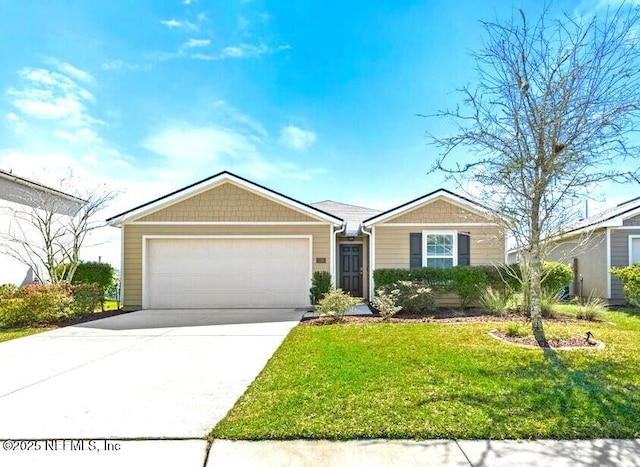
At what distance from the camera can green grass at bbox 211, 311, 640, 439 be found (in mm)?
3350

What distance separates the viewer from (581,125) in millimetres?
6449

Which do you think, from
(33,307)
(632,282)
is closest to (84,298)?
(33,307)

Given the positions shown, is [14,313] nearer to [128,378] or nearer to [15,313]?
[15,313]

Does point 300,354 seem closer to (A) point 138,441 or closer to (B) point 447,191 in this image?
(A) point 138,441

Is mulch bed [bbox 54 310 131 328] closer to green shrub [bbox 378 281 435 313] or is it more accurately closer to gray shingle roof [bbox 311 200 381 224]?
green shrub [bbox 378 281 435 313]

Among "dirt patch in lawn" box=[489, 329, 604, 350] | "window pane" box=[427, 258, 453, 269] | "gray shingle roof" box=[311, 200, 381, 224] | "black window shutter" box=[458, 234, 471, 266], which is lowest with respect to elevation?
"dirt patch in lawn" box=[489, 329, 604, 350]

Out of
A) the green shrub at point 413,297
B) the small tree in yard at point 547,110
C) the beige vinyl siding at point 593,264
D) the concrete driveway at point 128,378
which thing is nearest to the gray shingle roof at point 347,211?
the green shrub at point 413,297

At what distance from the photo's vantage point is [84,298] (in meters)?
10.9

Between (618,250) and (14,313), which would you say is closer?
(14,313)

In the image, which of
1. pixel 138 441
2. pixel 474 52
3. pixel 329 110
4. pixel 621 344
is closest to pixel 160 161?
pixel 329 110

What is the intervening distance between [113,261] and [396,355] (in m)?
13.3

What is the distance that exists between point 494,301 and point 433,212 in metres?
3.69

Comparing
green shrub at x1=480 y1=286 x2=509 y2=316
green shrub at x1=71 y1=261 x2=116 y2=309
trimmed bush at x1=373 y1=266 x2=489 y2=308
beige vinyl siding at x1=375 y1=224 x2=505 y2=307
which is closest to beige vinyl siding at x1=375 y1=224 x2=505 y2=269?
beige vinyl siding at x1=375 y1=224 x2=505 y2=307

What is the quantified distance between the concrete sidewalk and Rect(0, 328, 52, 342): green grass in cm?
753
